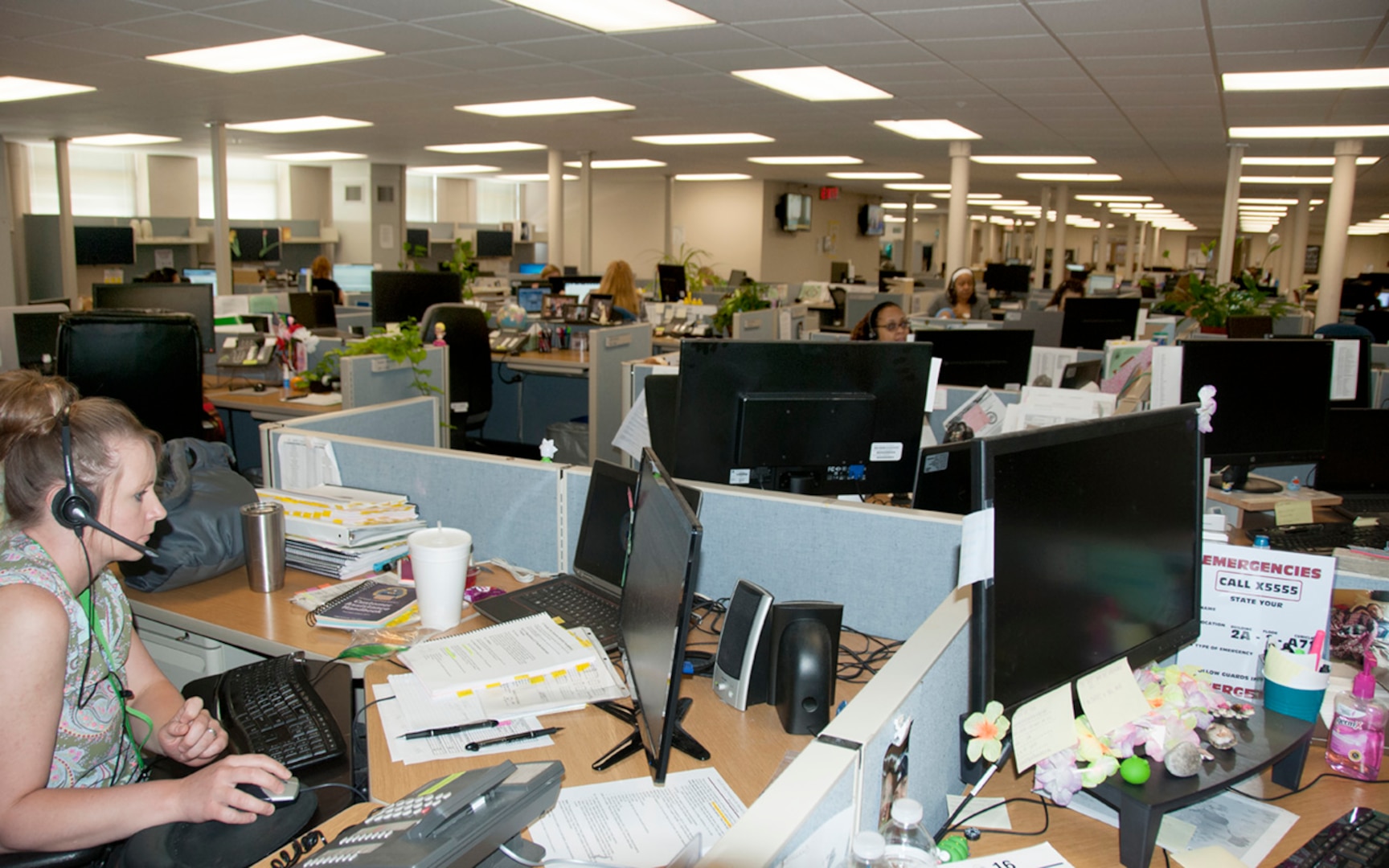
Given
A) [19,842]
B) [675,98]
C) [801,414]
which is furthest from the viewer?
[675,98]

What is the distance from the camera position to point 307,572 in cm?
221

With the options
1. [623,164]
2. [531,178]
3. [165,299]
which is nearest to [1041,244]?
[623,164]

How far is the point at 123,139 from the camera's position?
10.5 m

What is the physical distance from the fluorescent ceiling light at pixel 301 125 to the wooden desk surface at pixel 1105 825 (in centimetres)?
841

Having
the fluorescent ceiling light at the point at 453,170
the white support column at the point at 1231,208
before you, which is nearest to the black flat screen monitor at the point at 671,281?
the white support column at the point at 1231,208

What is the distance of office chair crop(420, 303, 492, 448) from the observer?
505cm

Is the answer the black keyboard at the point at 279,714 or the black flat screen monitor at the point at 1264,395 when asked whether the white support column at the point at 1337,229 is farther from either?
the black keyboard at the point at 279,714

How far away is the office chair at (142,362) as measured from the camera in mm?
3500

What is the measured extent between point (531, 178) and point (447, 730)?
15438mm

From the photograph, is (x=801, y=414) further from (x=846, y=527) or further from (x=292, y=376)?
(x=292, y=376)

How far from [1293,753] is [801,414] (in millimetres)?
1125

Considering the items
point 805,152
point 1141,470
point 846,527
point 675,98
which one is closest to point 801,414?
point 846,527

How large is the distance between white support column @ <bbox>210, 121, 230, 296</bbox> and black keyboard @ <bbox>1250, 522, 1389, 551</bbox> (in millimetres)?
8449

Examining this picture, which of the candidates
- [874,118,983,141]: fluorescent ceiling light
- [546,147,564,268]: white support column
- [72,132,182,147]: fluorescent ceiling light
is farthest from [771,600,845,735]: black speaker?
[72,132,182,147]: fluorescent ceiling light
